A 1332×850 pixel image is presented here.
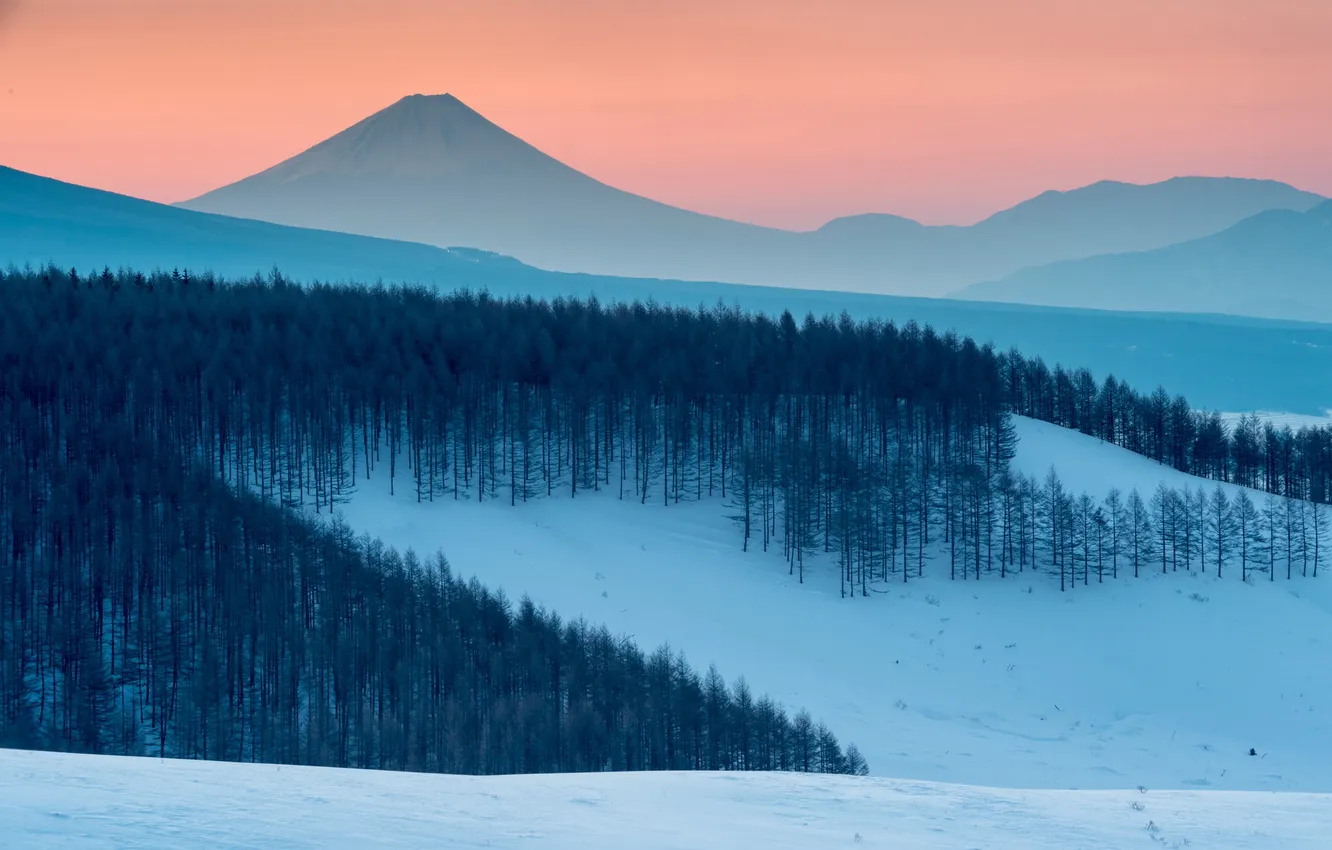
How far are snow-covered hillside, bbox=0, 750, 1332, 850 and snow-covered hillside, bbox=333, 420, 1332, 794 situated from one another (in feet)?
137

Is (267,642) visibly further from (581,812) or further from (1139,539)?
(1139,539)

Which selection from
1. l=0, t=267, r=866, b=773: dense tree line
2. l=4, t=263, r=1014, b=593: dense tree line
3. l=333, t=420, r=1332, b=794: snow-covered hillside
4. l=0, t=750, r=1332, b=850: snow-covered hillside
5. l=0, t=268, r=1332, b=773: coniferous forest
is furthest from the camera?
l=4, t=263, r=1014, b=593: dense tree line

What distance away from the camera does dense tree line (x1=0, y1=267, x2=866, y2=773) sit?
55.3 metres

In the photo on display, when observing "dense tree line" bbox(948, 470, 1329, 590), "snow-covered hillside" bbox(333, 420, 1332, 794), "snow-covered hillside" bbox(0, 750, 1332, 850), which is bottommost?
"snow-covered hillside" bbox(333, 420, 1332, 794)

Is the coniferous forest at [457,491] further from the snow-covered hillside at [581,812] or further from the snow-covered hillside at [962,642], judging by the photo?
the snow-covered hillside at [581,812]

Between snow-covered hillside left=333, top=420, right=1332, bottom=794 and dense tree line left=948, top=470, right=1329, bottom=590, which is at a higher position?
dense tree line left=948, top=470, right=1329, bottom=590

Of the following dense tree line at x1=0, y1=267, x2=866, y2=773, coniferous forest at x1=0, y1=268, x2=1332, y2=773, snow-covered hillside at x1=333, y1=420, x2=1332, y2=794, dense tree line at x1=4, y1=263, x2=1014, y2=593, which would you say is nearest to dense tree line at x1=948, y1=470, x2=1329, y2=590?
coniferous forest at x1=0, y1=268, x2=1332, y2=773

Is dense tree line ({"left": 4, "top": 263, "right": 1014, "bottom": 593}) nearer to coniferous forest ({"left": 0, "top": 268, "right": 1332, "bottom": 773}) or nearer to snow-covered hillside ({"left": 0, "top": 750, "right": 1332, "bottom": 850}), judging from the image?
coniferous forest ({"left": 0, "top": 268, "right": 1332, "bottom": 773})

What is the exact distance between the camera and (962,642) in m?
83.0

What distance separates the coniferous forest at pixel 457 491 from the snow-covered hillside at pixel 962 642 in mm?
3396

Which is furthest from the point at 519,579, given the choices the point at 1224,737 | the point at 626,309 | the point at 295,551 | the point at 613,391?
the point at 626,309

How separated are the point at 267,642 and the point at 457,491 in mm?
33959

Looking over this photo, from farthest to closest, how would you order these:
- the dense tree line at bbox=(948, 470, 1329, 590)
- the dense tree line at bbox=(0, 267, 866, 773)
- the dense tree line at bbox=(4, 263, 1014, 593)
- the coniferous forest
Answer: the dense tree line at bbox=(4, 263, 1014, 593)
the dense tree line at bbox=(948, 470, 1329, 590)
the coniferous forest
the dense tree line at bbox=(0, 267, 866, 773)

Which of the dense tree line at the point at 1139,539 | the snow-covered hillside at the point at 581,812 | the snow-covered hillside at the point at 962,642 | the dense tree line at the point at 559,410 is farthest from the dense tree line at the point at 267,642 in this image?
the dense tree line at the point at 1139,539
